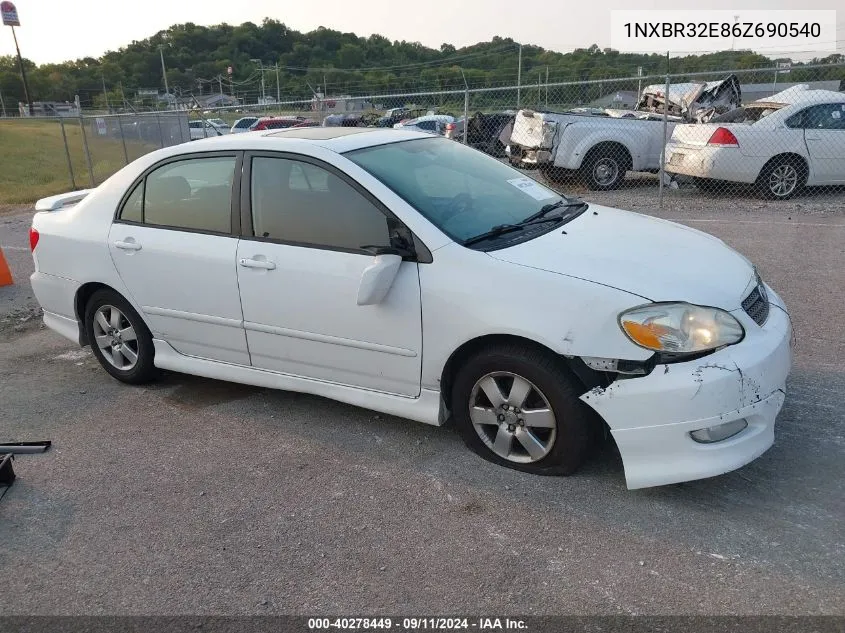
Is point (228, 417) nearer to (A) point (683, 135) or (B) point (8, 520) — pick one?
(B) point (8, 520)

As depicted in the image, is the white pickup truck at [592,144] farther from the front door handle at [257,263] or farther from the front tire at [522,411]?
the front tire at [522,411]

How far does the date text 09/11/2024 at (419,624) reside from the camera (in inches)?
96.4

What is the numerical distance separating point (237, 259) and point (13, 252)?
24.3 ft

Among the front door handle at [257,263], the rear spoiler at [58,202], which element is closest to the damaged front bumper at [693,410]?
the front door handle at [257,263]

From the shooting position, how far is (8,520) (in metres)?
3.28

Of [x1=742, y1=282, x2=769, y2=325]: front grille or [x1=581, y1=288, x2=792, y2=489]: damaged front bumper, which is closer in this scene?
[x1=581, y1=288, x2=792, y2=489]: damaged front bumper

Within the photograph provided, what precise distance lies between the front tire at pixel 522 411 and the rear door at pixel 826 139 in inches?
356

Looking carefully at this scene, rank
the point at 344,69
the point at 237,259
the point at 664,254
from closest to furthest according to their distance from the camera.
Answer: the point at 664,254
the point at 237,259
the point at 344,69

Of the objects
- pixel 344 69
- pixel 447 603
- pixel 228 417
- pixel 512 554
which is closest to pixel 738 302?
pixel 512 554

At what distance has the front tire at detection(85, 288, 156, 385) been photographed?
4520mm

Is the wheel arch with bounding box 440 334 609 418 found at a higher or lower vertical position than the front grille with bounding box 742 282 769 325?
lower

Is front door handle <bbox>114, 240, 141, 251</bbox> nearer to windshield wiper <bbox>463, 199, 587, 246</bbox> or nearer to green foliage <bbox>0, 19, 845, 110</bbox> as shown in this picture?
windshield wiper <bbox>463, 199, 587, 246</bbox>

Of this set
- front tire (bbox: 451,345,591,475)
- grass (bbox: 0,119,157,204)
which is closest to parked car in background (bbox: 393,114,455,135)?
grass (bbox: 0,119,157,204)

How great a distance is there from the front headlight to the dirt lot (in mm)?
499
